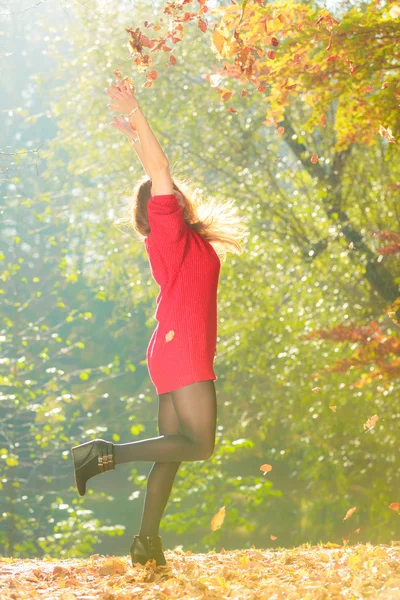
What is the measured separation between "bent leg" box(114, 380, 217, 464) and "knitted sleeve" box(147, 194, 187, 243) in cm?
60

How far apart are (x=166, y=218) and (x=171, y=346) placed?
1.66ft

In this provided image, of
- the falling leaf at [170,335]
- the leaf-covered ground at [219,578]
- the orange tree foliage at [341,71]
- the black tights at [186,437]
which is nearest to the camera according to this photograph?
the leaf-covered ground at [219,578]

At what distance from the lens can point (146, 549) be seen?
333 cm

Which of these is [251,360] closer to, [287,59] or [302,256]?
[302,256]

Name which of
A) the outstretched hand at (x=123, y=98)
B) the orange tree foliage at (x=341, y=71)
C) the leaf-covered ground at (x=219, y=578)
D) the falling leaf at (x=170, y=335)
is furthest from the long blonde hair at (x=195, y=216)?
the leaf-covered ground at (x=219, y=578)

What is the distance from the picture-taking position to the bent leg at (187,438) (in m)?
3.10

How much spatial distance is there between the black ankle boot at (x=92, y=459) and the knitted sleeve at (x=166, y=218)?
2.76ft

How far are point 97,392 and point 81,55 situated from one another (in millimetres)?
4752

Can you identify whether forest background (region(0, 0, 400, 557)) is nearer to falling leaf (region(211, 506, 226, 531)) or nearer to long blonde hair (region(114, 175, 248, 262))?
falling leaf (region(211, 506, 226, 531))

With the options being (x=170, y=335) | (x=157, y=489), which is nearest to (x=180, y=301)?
(x=170, y=335)

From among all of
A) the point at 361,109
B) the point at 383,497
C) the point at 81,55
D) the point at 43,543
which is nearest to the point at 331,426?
the point at 383,497

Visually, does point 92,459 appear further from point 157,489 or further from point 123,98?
point 123,98

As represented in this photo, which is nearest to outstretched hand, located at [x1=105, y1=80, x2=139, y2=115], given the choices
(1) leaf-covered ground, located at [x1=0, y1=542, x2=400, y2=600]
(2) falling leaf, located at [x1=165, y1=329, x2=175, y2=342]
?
(2) falling leaf, located at [x1=165, y1=329, x2=175, y2=342]

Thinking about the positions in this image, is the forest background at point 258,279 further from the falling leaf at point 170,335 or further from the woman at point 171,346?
the falling leaf at point 170,335
